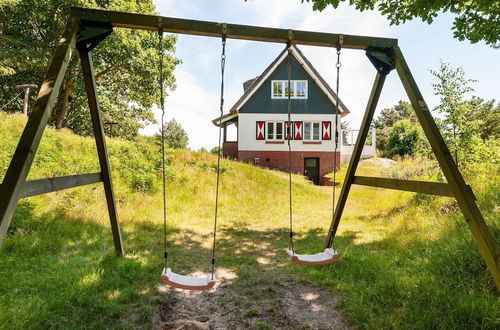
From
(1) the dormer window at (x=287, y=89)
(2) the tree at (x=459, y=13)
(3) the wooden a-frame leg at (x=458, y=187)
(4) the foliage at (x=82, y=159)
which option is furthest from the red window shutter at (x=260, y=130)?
(3) the wooden a-frame leg at (x=458, y=187)

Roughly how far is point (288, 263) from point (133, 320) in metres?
2.31

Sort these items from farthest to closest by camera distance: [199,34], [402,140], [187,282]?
[402,140], [199,34], [187,282]

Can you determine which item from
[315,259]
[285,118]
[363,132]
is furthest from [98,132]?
[285,118]

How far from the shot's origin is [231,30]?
2930 mm

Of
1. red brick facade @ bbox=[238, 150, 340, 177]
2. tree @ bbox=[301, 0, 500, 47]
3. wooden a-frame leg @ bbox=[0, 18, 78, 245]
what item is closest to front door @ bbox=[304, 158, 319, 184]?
red brick facade @ bbox=[238, 150, 340, 177]

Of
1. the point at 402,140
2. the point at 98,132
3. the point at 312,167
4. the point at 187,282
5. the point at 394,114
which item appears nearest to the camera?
the point at 187,282

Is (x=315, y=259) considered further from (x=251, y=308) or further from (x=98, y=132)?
(x=98, y=132)

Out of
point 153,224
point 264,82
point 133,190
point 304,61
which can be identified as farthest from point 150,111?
point 153,224

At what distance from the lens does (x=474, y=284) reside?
261cm

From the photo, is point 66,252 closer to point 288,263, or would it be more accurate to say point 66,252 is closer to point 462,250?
point 288,263

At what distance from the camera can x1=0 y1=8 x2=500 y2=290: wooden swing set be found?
75.4 inches

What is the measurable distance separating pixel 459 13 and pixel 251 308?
16.2 feet

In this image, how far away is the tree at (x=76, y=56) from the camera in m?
10.9

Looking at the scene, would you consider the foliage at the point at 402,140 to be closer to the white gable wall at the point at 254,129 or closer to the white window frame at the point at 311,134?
the white gable wall at the point at 254,129
